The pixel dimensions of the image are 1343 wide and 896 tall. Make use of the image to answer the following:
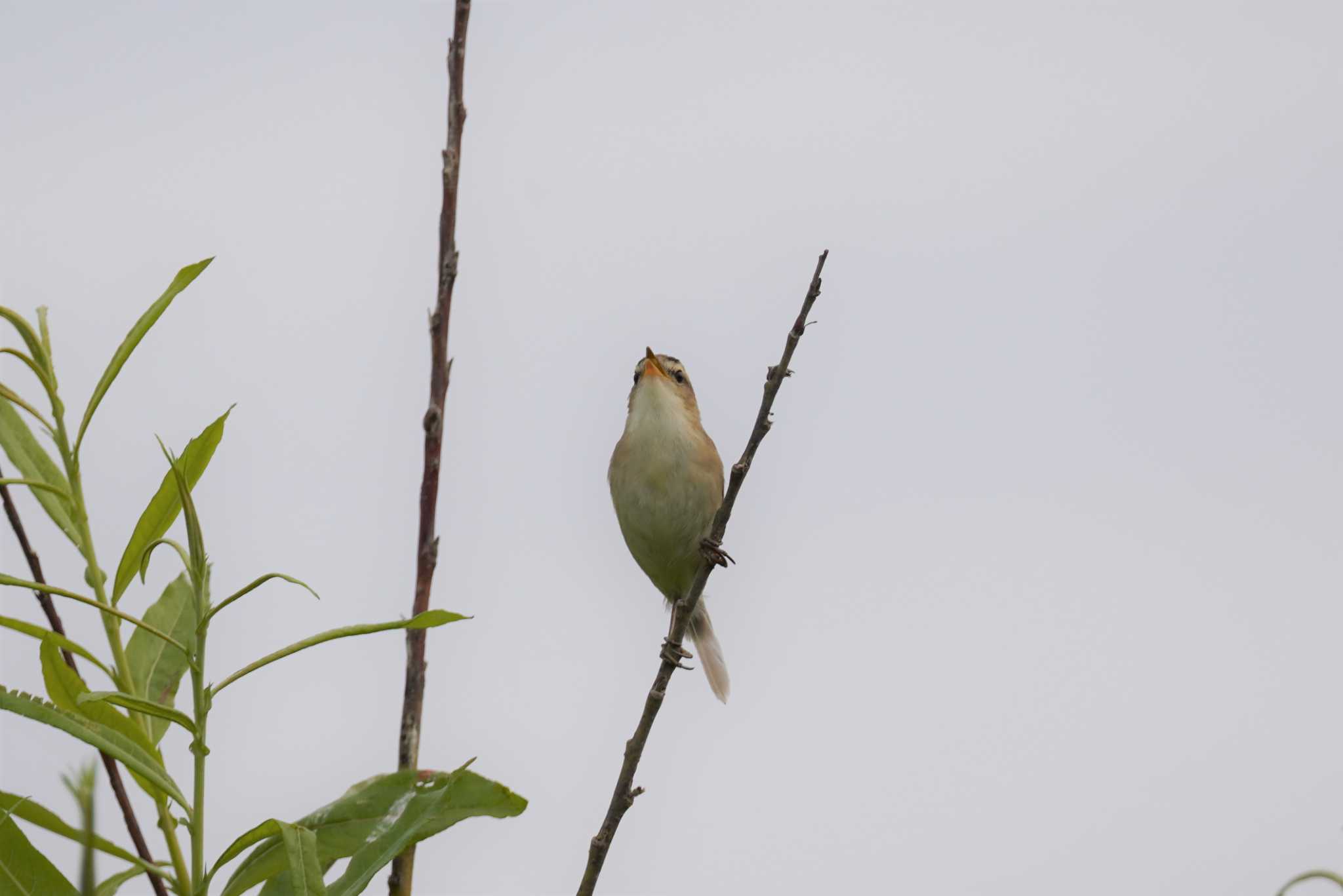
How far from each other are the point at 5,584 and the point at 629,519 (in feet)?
17.4

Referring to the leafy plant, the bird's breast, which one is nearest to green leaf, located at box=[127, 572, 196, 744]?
the leafy plant

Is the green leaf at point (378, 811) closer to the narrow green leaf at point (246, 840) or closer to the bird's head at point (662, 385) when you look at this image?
the narrow green leaf at point (246, 840)

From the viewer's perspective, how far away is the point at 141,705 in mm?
2094

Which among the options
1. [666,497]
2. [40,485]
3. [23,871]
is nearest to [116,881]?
[23,871]

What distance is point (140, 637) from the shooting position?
8.42ft

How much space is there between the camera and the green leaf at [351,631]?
2086 mm

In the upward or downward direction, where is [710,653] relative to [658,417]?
downward

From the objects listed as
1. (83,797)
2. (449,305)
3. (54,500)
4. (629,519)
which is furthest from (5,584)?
(629,519)

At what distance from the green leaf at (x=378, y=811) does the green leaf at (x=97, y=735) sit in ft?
0.72

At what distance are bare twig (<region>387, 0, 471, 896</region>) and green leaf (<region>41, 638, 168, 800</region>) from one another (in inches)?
16.1

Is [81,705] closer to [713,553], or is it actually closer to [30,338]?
[30,338]

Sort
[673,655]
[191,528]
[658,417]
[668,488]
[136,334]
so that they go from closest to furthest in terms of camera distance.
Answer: [191,528] < [136,334] < [673,655] < [668,488] < [658,417]

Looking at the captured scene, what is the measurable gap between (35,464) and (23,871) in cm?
69

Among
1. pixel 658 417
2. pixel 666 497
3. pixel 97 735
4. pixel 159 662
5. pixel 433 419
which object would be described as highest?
pixel 658 417
